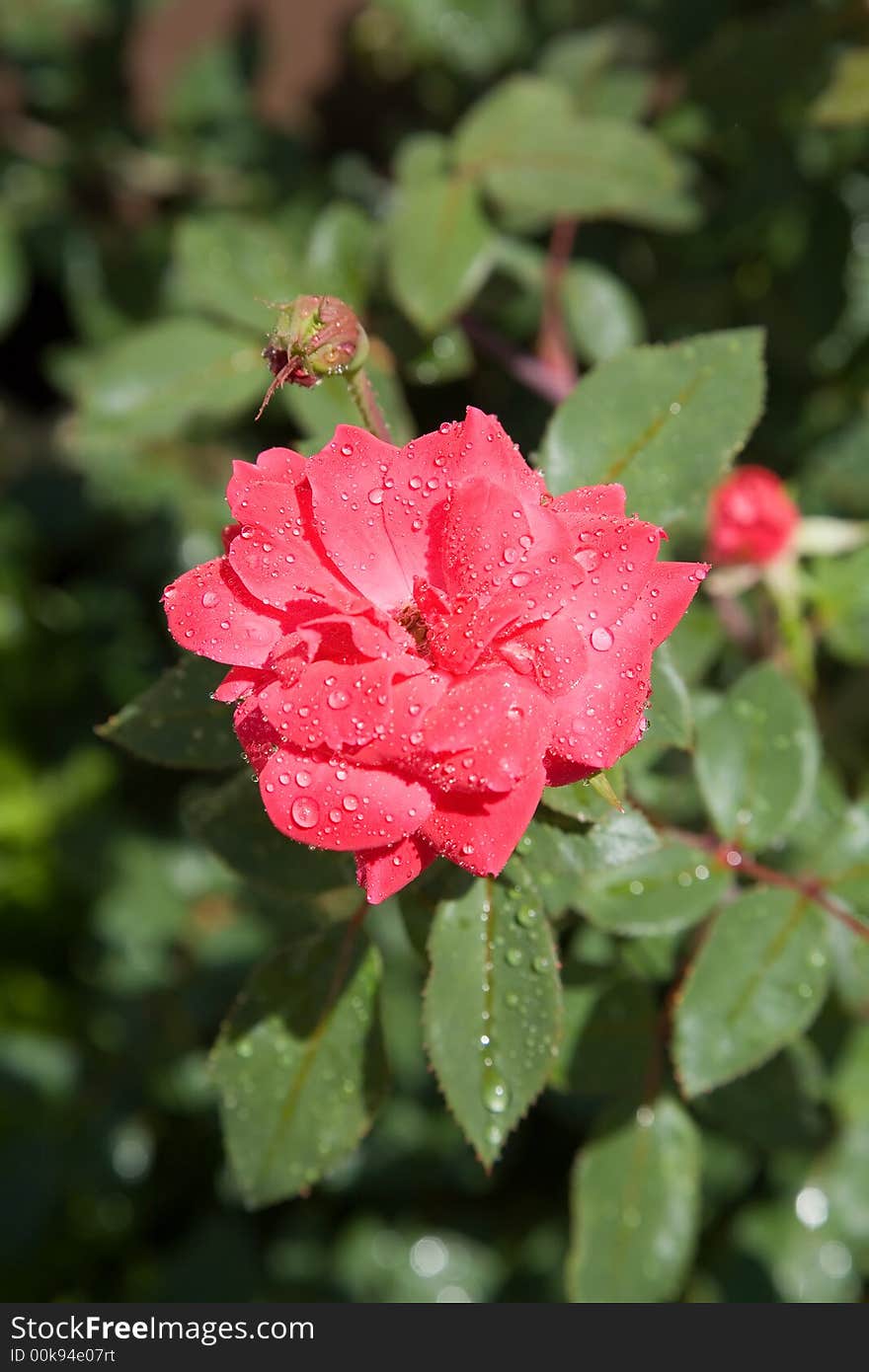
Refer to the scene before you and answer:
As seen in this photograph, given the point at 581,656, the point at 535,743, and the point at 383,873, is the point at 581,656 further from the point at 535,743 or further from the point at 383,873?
the point at 383,873

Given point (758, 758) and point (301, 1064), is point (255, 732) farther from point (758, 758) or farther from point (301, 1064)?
point (758, 758)

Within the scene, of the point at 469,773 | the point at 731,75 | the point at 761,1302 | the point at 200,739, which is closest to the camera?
the point at 469,773

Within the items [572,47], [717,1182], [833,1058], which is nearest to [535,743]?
[833,1058]

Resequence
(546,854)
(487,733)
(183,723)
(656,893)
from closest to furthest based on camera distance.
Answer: (487,733)
(546,854)
(183,723)
(656,893)

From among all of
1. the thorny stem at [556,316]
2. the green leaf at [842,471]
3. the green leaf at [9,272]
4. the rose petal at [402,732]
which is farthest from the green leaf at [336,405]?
the green leaf at [9,272]

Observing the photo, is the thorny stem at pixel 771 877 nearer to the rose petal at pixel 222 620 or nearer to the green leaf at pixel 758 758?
the green leaf at pixel 758 758

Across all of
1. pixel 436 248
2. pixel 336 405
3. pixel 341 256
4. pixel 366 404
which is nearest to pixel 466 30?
pixel 341 256
